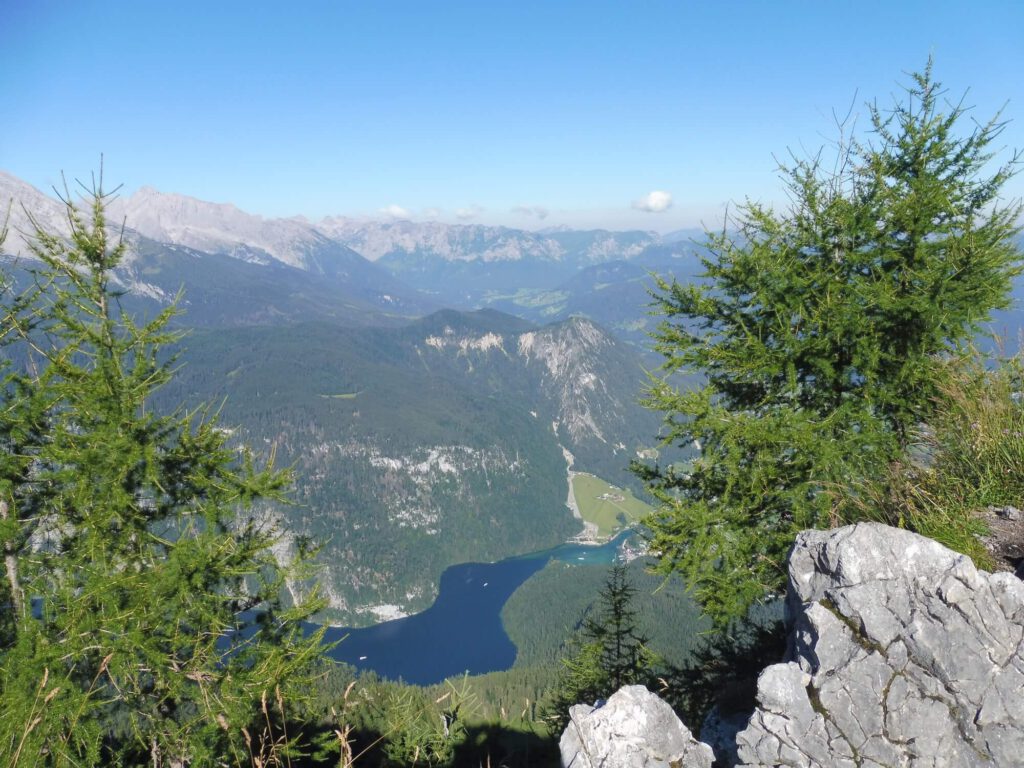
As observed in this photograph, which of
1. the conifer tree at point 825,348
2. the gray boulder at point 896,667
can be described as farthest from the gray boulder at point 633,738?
the conifer tree at point 825,348

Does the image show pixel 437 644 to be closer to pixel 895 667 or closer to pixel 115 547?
pixel 115 547

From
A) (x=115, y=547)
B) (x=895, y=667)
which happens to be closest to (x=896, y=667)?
(x=895, y=667)

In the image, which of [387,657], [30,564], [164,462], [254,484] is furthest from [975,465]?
[387,657]

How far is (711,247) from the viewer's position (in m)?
11.9

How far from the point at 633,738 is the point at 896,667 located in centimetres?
326

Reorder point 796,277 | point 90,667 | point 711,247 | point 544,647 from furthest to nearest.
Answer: point 544,647 < point 711,247 < point 796,277 < point 90,667

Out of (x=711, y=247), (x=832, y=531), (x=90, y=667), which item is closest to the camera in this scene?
(x=832, y=531)

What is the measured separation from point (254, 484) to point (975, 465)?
12.2 m

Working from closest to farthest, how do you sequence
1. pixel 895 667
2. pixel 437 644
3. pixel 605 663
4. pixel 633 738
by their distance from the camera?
pixel 895 667, pixel 633 738, pixel 605 663, pixel 437 644

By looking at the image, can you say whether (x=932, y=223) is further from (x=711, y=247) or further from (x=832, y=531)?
(x=832, y=531)

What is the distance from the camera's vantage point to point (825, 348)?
10328 millimetres

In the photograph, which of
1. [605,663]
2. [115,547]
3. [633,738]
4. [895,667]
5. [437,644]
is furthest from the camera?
[437,644]

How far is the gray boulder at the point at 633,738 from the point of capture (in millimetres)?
7004

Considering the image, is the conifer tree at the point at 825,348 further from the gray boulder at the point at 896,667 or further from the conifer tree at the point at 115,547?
the conifer tree at the point at 115,547
